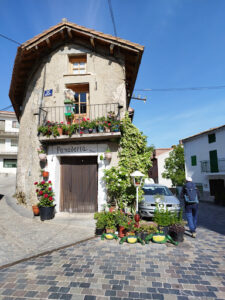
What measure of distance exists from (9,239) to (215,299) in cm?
531

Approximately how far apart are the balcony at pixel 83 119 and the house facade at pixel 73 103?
43 millimetres

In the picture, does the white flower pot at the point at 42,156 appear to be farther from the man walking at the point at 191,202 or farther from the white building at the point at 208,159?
the white building at the point at 208,159

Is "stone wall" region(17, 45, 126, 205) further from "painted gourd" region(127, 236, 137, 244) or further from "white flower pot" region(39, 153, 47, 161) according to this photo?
"painted gourd" region(127, 236, 137, 244)

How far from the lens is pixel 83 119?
7.43 m

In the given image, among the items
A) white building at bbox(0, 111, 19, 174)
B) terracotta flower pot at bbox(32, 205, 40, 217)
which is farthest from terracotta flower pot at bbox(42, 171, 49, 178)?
white building at bbox(0, 111, 19, 174)

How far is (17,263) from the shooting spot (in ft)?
12.3

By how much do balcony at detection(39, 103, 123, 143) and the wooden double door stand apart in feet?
3.85

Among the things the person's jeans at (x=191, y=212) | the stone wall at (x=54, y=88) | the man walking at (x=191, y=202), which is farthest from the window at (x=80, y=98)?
the person's jeans at (x=191, y=212)

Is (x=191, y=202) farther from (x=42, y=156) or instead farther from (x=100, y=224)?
(x=42, y=156)

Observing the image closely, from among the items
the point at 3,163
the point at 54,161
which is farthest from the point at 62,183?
the point at 3,163

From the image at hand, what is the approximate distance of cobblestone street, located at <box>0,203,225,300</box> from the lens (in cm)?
278

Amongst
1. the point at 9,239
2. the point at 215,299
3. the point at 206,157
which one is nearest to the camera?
the point at 215,299

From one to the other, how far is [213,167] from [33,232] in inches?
729

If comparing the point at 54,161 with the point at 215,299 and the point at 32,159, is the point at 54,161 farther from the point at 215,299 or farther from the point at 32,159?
the point at 215,299
